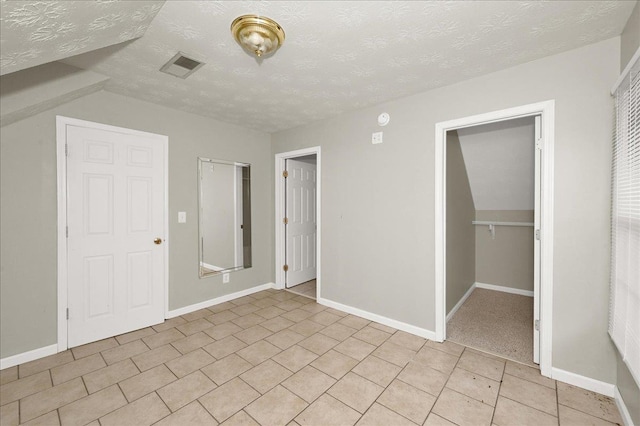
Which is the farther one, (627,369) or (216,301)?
(216,301)

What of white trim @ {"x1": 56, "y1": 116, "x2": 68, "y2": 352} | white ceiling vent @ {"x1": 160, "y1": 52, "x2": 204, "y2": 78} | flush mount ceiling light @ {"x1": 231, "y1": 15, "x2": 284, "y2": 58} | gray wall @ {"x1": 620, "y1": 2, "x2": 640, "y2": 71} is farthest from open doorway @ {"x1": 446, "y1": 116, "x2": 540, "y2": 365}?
white trim @ {"x1": 56, "y1": 116, "x2": 68, "y2": 352}

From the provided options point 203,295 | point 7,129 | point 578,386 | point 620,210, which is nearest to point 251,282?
point 203,295

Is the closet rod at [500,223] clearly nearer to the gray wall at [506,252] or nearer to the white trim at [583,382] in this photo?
the gray wall at [506,252]

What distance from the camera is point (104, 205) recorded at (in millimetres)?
2727

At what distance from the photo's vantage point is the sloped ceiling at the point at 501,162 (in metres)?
3.16

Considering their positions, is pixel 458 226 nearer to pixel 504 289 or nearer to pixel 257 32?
pixel 504 289

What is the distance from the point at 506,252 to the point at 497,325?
5.52ft

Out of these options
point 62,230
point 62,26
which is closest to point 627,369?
point 62,26

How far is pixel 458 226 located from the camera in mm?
3551

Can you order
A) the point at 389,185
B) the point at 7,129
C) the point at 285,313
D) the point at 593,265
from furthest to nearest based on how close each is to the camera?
the point at 285,313 → the point at 389,185 → the point at 7,129 → the point at 593,265

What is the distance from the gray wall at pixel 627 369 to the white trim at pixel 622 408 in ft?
0.10

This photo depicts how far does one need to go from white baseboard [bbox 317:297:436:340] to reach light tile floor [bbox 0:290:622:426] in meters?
0.08

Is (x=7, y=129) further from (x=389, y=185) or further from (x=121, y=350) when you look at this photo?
(x=389, y=185)

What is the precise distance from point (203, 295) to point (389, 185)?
276 cm
